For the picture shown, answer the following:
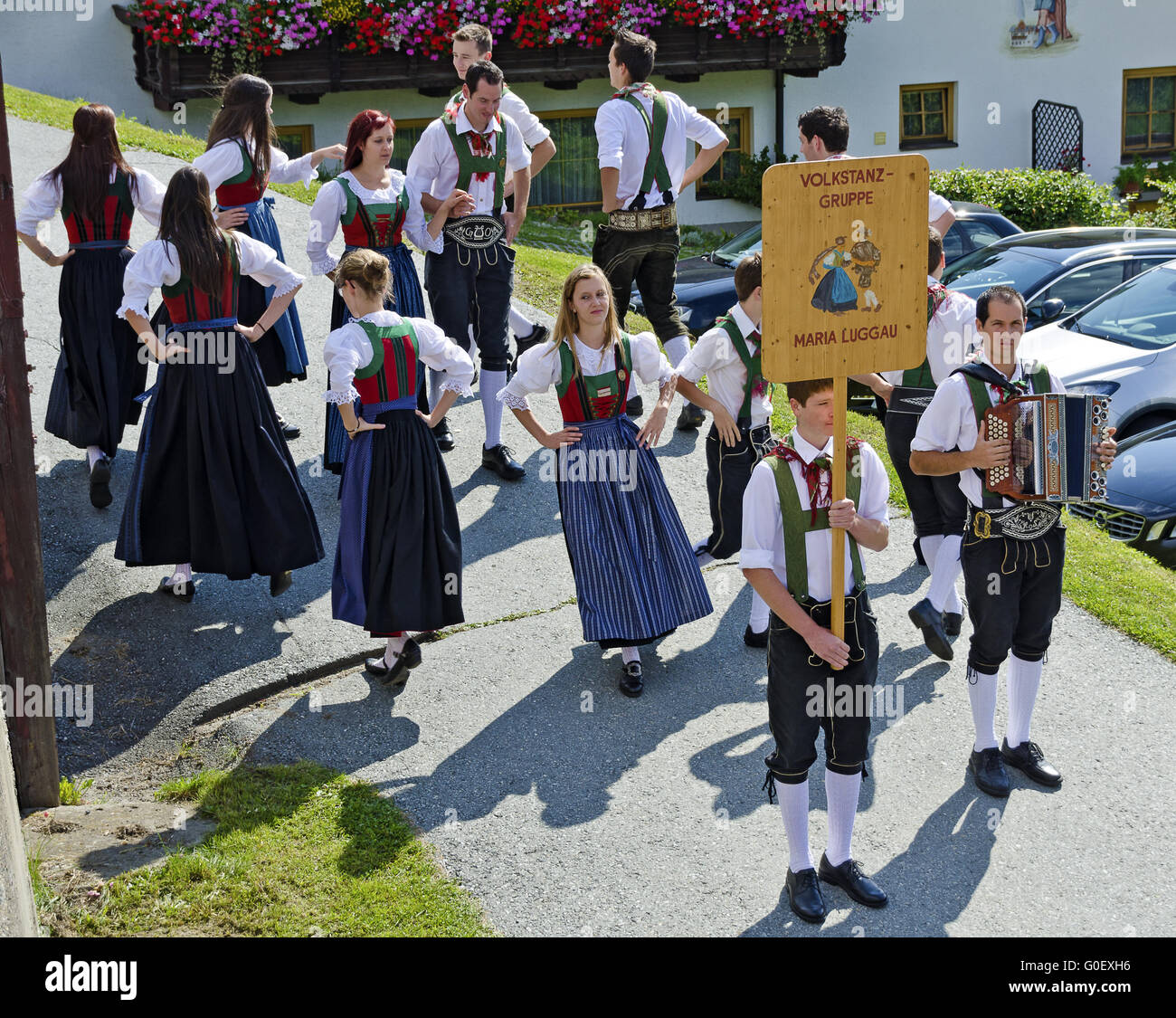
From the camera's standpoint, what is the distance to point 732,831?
16.1 ft

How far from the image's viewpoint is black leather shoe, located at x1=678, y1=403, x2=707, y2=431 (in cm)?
866

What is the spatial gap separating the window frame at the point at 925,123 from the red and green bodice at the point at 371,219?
15594 millimetres

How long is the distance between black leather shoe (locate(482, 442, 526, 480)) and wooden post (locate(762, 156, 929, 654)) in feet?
12.8

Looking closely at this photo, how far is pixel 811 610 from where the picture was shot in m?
4.33

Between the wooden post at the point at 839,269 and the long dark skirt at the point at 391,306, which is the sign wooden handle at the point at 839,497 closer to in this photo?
the wooden post at the point at 839,269

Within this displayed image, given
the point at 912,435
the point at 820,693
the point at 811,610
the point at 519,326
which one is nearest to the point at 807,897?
the point at 820,693

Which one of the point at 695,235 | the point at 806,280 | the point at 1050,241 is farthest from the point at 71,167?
the point at 695,235

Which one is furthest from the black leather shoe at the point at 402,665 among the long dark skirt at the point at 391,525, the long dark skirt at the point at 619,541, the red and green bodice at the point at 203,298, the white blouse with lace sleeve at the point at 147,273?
the white blouse with lace sleeve at the point at 147,273

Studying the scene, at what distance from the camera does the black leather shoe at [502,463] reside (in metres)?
8.04

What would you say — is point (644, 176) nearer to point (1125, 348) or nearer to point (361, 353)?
point (361, 353)

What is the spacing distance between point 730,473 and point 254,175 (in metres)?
3.26

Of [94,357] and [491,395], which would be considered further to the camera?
[491,395]

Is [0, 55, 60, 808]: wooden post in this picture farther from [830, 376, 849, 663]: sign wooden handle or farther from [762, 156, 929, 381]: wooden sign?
[830, 376, 849, 663]: sign wooden handle

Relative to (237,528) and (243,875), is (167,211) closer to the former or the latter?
(237,528)
